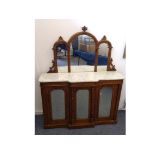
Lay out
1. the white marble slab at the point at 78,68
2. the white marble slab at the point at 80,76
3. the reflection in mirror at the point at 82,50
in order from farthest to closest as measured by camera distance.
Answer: the white marble slab at the point at 78,68 → the reflection in mirror at the point at 82,50 → the white marble slab at the point at 80,76

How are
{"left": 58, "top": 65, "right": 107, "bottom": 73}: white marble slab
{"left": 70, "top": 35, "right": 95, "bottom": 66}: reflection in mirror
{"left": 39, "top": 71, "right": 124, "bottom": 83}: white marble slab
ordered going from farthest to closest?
1. {"left": 58, "top": 65, "right": 107, "bottom": 73}: white marble slab
2. {"left": 70, "top": 35, "right": 95, "bottom": 66}: reflection in mirror
3. {"left": 39, "top": 71, "right": 124, "bottom": 83}: white marble slab

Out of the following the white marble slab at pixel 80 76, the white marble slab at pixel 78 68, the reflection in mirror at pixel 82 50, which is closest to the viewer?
the white marble slab at pixel 80 76

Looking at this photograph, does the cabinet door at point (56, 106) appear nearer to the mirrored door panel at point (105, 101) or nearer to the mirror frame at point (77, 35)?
the mirror frame at point (77, 35)

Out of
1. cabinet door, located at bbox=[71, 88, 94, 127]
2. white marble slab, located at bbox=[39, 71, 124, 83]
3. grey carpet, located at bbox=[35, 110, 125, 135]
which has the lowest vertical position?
grey carpet, located at bbox=[35, 110, 125, 135]

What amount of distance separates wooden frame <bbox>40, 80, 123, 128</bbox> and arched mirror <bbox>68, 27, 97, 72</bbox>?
32 centimetres

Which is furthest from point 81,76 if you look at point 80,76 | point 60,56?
point 60,56

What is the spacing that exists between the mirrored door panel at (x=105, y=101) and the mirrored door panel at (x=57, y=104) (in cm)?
54

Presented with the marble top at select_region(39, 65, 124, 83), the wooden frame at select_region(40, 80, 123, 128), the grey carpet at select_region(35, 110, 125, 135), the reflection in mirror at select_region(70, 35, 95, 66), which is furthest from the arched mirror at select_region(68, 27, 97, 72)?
the grey carpet at select_region(35, 110, 125, 135)

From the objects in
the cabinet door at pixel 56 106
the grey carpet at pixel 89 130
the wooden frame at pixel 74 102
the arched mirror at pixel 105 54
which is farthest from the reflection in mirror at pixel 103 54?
the grey carpet at pixel 89 130

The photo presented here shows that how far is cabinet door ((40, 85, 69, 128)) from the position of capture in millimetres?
1967

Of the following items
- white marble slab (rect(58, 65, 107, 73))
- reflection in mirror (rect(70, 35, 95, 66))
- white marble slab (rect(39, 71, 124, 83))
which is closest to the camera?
white marble slab (rect(39, 71, 124, 83))

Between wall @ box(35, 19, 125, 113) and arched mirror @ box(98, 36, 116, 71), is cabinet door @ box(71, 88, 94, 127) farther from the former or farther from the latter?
wall @ box(35, 19, 125, 113)

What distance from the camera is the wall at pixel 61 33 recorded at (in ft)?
6.38
